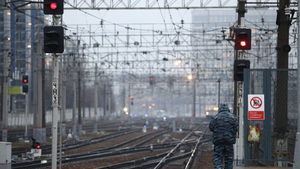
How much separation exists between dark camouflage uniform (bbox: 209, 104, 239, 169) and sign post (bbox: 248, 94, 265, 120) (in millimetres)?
2867

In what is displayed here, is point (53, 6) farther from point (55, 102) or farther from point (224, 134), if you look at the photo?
point (224, 134)

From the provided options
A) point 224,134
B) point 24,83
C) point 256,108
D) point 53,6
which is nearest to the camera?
point 224,134

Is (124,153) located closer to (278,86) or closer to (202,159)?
(202,159)

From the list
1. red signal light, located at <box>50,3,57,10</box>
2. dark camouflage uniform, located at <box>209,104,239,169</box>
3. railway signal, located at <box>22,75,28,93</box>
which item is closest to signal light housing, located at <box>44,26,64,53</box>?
red signal light, located at <box>50,3,57,10</box>

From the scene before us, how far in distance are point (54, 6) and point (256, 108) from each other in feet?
20.6

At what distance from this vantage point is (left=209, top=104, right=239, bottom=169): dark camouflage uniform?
35.9ft

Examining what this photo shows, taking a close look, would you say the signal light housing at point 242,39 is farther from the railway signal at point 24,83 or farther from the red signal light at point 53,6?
the railway signal at point 24,83

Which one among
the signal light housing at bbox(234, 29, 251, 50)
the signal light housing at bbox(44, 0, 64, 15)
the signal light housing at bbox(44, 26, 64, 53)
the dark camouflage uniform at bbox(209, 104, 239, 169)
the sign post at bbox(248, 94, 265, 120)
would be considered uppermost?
the signal light housing at bbox(44, 0, 64, 15)

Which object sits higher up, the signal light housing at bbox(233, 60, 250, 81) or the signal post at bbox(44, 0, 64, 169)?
the signal post at bbox(44, 0, 64, 169)

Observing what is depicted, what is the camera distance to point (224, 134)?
35.8 ft

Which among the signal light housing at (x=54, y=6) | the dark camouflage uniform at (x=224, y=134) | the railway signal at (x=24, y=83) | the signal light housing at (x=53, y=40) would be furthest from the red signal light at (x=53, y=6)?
the railway signal at (x=24, y=83)

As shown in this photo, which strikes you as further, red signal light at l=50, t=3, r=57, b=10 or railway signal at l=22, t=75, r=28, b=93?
railway signal at l=22, t=75, r=28, b=93

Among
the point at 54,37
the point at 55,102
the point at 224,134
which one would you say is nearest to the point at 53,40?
the point at 54,37

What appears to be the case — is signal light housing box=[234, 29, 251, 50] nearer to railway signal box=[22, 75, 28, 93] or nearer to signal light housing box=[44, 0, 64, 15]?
signal light housing box=[44, 0, 64, 15]
